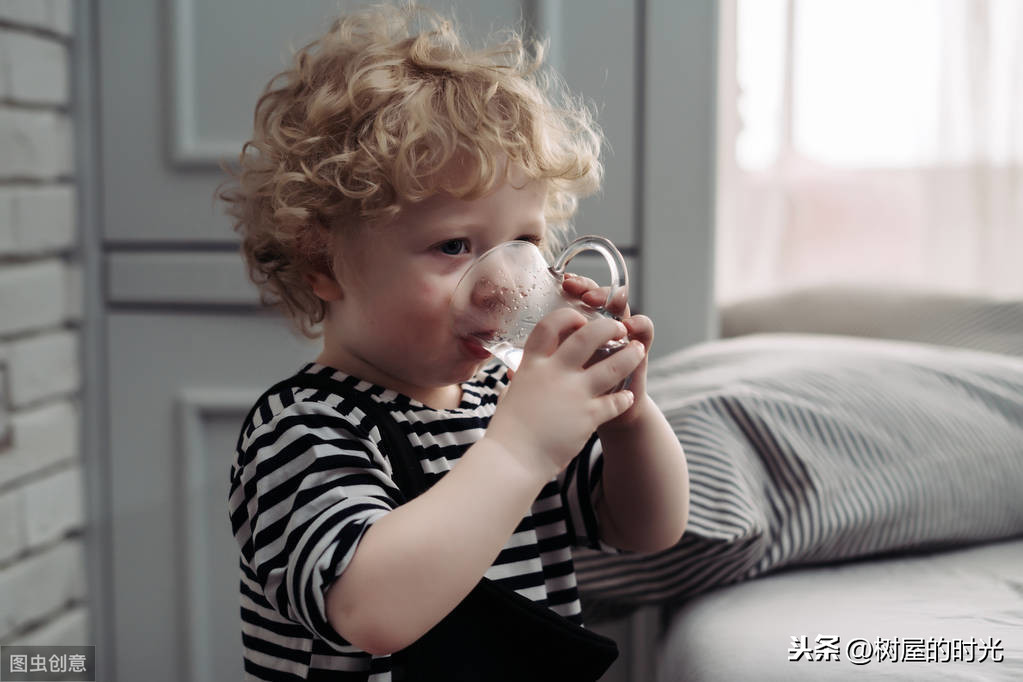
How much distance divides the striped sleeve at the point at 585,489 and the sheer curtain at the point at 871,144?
740 mm

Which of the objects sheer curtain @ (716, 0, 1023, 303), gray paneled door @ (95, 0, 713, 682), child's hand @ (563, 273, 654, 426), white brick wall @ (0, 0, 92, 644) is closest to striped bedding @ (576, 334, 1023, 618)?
child's hand @ (563, 273, 654, 426)

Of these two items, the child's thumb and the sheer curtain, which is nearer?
the child's thumb

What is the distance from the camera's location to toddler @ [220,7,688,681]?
1.85 feet

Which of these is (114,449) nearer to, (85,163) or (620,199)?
(85,163)

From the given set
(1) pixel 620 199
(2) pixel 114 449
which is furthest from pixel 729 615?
(2) pixel 114 449

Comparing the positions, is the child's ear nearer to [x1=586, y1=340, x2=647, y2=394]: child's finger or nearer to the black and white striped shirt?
the black and white striped shirt

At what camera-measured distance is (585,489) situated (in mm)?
792

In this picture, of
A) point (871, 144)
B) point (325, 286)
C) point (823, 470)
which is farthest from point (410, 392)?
point (871, 144)

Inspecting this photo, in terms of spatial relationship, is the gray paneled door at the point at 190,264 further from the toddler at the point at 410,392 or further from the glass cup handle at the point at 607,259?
the glass cup handle at the point at 607,259

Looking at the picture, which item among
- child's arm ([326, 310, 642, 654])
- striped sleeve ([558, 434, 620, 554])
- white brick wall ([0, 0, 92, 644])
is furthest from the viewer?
white brick wall ([0, 0, 92, 644])

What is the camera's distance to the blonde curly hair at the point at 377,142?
2.15ft

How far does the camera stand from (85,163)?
125 centimetres

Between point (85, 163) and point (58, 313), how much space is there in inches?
7.9

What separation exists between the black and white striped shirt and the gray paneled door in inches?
19.7
